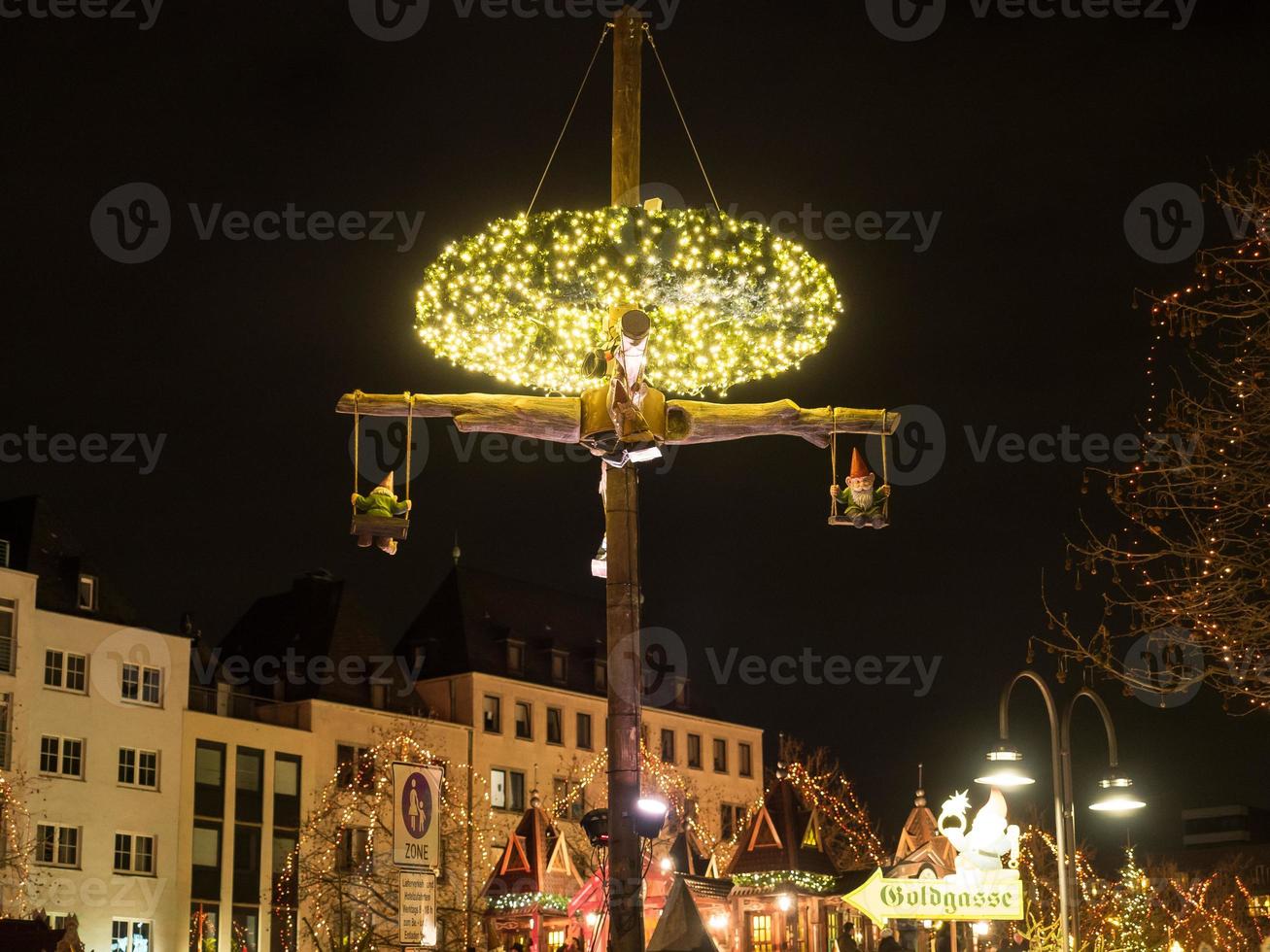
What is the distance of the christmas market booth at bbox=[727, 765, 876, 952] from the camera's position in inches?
925

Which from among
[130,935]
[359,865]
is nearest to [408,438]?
[130,935]

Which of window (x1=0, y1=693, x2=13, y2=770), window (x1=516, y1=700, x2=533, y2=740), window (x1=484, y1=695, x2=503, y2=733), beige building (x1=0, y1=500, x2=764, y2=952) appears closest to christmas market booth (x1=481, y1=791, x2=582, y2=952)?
beige building (x1=0, y1=500, x2=764, y2=952)

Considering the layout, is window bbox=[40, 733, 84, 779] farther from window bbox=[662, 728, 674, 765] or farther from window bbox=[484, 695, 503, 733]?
window bbox=[662, 728, 674, 765]

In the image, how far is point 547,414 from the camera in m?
16.1

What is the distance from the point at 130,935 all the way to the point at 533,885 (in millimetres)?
22880

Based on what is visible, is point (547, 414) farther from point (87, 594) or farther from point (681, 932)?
point (87, 594)

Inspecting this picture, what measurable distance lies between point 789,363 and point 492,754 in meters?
43.3

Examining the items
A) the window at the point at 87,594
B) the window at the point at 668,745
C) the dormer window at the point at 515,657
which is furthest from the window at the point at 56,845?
the window at the point at 668,745

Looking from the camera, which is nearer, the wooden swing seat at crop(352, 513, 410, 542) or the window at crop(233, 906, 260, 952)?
the wooden swing seat at crop(352, 513, 410, 542)

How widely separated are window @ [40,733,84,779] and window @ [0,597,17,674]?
2099 mm

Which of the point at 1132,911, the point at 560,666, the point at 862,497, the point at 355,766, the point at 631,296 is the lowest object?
the point at 1132,911

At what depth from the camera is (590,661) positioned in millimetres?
66438

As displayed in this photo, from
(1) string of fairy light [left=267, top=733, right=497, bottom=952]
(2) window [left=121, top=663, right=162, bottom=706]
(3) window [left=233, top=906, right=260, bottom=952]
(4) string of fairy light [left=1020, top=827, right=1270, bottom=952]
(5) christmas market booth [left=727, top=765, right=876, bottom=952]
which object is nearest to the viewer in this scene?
(5) christmas market booth [left=727, top=765, right=876, bottom=952]

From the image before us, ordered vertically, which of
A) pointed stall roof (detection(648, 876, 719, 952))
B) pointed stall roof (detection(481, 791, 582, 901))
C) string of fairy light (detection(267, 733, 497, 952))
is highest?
string of fairy light (detection(267, 733, 497, 952))
